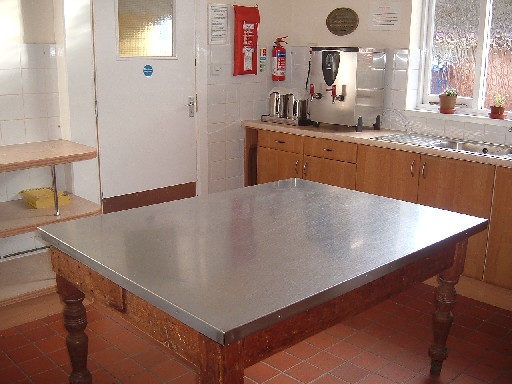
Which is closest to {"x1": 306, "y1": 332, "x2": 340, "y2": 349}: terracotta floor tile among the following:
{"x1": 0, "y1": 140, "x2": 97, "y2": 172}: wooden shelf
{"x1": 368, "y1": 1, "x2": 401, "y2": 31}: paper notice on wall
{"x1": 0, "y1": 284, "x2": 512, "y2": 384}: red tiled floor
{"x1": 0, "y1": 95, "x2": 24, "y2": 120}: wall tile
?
{"x1": 0, "y1": 284, "x2": 512, "y2": 384}: red tiled floor

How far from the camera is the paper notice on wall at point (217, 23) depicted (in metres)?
4.77

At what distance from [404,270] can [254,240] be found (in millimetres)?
551

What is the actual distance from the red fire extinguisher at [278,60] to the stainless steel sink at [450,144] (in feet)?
4.43

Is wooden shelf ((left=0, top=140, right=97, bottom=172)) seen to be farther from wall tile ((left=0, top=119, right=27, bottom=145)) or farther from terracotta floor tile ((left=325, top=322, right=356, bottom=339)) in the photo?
terracotta floor tile ((left=325, top=322, right=356, bottom=339))

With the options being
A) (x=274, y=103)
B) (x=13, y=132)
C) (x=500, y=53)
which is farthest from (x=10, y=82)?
(x=500, y=53)

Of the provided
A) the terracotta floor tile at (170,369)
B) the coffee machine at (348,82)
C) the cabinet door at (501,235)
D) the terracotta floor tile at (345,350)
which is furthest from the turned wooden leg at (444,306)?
the coffee machine at (348,82)

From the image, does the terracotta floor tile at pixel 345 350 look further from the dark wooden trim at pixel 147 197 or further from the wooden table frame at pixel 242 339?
the dark wooden trim at pixel 147 197

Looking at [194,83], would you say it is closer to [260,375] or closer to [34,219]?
[34,219]

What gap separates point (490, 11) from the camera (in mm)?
4176

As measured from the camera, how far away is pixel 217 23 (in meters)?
4.82

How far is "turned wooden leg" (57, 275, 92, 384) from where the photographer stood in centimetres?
227

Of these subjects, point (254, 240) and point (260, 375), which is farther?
point (260, 375)

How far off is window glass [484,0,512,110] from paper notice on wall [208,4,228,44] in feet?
6.75

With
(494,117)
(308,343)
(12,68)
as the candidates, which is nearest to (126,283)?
(308,343)
